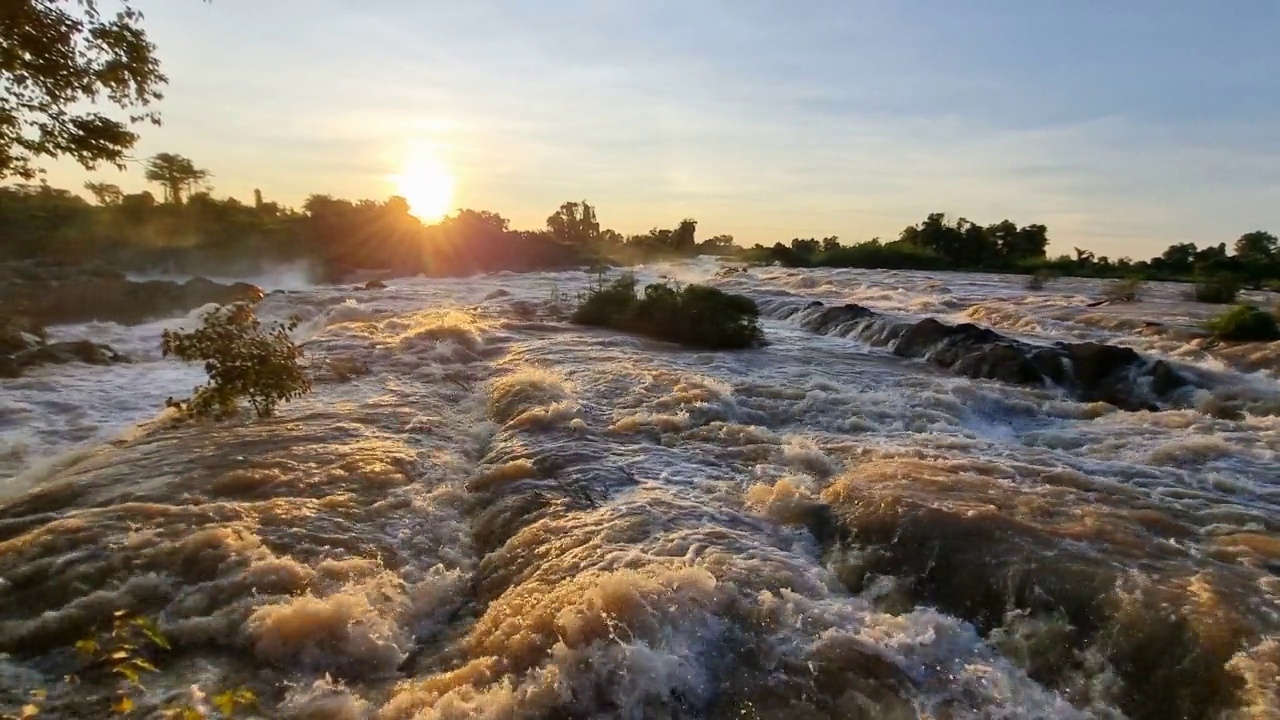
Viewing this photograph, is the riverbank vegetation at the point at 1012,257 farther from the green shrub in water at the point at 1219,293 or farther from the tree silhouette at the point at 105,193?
Result: the tree silhouette at the point at 105,193

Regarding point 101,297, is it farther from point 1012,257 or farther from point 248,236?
point 1012,257

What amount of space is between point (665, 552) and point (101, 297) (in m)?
27.0

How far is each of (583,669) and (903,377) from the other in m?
9.83

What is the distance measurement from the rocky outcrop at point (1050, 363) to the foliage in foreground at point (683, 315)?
3097mm

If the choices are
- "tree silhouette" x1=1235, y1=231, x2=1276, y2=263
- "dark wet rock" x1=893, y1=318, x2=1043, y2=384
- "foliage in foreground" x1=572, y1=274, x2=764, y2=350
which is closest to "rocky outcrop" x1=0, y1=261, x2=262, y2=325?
"foliage in foreground" x1=572, y1=274, x2=764, y2=350

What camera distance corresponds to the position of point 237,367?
9633mm

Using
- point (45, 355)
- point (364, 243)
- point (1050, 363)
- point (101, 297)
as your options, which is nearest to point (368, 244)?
point (364, 243)

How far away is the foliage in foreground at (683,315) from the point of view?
54.8 feet

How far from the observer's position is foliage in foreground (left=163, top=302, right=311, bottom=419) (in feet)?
31.3

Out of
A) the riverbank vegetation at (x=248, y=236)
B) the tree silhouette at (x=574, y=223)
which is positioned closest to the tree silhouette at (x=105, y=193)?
the riverbank vegetation at (x=248, y=236)

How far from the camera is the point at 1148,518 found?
6355mm

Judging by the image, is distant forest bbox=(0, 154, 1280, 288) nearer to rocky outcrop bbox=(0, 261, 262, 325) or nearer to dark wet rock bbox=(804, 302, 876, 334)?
rocky outcrop bbox=(0, 261, 262, 325)

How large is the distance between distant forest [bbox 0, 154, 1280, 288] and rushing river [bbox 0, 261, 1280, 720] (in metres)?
27.8

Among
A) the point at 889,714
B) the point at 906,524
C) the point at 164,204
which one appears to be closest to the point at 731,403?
the point at 906,524
